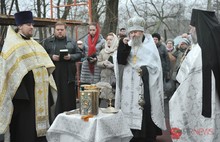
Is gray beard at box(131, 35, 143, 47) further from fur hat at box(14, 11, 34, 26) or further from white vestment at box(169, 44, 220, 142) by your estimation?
fur hat at box(14, 11, 34, 26)

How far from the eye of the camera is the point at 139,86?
223 inches

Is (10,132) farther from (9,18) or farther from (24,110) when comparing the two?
(9,18)

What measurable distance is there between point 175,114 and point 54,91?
189cm

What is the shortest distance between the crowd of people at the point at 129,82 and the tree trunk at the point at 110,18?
26.5ft

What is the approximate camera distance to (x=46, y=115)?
208 inches

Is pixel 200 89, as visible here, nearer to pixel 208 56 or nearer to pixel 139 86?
pixel 208 56

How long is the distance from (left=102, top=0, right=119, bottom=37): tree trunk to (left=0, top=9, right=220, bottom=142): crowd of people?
26.5ft

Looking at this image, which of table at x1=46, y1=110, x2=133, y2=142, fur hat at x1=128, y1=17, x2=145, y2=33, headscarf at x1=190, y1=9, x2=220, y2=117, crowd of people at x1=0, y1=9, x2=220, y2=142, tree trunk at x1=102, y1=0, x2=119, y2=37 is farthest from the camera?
tree trunk at x1=102, y1=0, x2=119, y2=37

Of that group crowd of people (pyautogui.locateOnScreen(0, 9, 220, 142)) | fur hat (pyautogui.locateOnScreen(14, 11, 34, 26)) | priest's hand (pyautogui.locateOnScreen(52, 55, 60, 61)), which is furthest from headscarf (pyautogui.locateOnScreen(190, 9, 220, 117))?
priest's hand (pyautogui.locateOnScreen(52, 55, 60, 61))

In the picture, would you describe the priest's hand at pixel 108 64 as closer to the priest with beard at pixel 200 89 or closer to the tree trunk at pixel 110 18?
the priest with beard at pixel 200 89

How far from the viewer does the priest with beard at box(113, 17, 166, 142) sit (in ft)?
18.4

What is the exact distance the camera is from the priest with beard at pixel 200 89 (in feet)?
13.6

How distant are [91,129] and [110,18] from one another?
1160cm

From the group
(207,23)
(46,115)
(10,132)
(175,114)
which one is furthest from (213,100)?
(10,132)
